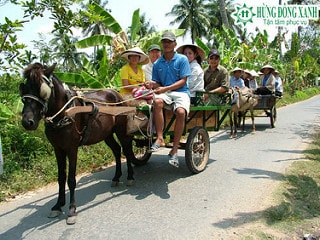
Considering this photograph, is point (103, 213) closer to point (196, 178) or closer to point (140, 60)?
point (196, 178)

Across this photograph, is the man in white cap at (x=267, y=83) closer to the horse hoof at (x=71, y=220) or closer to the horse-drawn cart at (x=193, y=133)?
the horse-drawn cart at (x=193, y=133)

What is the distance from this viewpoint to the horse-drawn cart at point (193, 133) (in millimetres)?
5535

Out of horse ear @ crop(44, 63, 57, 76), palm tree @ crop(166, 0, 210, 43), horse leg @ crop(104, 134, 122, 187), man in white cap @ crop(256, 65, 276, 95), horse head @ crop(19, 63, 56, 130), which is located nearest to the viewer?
horse head @ crop(19, 63, 56, 130)

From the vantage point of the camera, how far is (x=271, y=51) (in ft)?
70.3

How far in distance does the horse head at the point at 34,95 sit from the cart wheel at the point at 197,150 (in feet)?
8.62

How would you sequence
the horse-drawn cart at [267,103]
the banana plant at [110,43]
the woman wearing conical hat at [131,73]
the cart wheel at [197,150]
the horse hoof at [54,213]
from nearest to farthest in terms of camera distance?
1. the horse hoof at [54,213]
2. the cart wheel at [197,150]
3. the woman wearing conical hat at [131,73]
4. the banana plant at [110,43]
5. the horse-drawn cart at [267,103]

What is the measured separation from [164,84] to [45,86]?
2.25 metres

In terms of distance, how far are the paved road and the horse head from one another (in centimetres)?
130

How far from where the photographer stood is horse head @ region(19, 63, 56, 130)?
145 inches

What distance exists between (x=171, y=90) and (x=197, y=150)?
4.41ft

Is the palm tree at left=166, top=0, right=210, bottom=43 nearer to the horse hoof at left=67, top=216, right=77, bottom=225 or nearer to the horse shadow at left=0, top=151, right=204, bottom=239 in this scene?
the horse shadow at left=0, top=151, right=204, bottom=239

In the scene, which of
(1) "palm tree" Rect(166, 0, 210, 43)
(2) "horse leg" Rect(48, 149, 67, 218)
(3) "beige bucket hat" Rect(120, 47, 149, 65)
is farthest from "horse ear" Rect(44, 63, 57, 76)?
(1) "palm tree" Rect(166, 0, 210, 43)

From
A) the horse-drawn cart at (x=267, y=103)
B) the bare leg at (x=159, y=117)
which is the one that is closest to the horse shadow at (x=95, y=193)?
the bare leg at (x=159, y=117)

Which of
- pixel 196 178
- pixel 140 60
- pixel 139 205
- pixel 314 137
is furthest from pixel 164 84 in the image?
pixel 314 137
